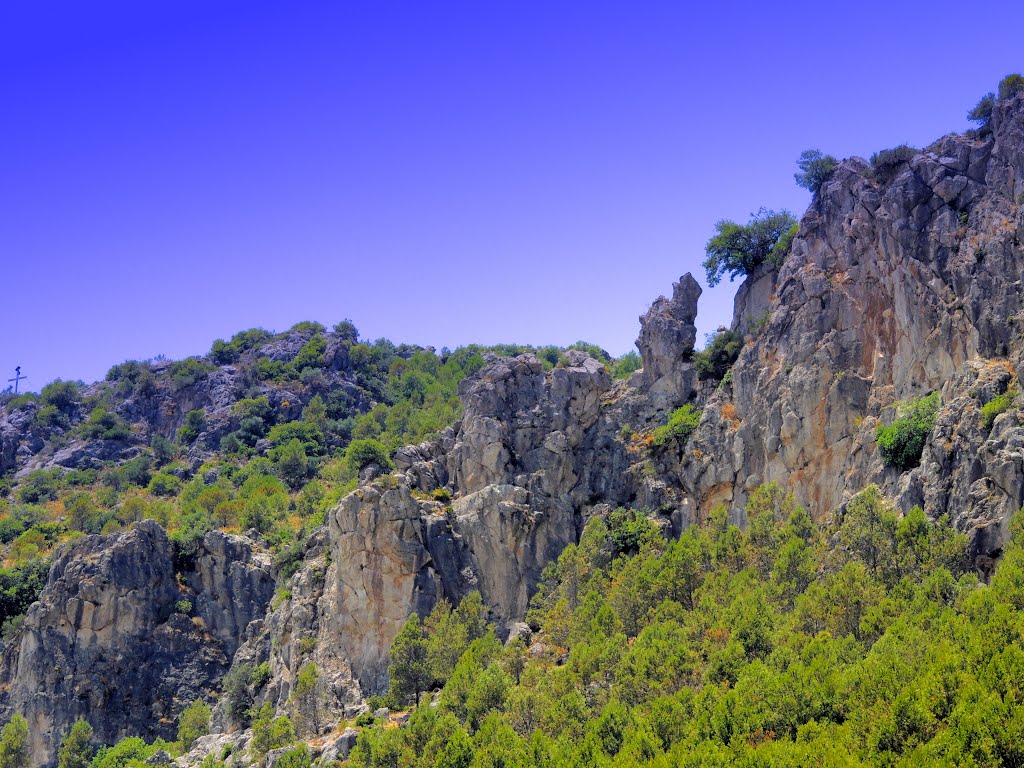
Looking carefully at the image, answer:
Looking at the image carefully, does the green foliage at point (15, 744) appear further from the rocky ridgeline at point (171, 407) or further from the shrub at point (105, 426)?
the shrub at point (105, 426)

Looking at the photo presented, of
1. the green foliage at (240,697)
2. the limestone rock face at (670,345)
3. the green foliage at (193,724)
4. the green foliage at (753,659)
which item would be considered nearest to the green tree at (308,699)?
the green foliage at (240,697)

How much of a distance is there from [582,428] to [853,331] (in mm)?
22959

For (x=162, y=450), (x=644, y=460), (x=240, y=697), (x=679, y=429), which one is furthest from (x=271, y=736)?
(x=162, y=450)

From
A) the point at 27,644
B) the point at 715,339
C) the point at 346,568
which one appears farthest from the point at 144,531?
the point at 715,339

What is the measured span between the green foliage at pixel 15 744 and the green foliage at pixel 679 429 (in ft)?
191

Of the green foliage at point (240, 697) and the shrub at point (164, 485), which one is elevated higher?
the shrub at point (164, 485)

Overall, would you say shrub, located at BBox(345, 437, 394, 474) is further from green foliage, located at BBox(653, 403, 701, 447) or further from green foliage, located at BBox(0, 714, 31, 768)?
green foliage, located at BBox(0, 714, 31, 768)

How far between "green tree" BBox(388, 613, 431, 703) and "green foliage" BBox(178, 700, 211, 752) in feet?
75.4

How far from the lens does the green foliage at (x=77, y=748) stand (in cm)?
8825

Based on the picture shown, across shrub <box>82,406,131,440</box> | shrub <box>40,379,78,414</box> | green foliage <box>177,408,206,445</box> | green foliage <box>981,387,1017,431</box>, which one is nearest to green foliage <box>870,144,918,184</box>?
green foliage <box>981,387,1017,431</box>

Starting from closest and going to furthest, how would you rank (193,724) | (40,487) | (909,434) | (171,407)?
(909,434), (193,724), (40,487), (171,407)

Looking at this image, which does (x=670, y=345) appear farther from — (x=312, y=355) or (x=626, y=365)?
(x=312, y=355)

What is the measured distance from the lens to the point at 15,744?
89.4 meters

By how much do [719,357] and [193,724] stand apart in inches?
2031
